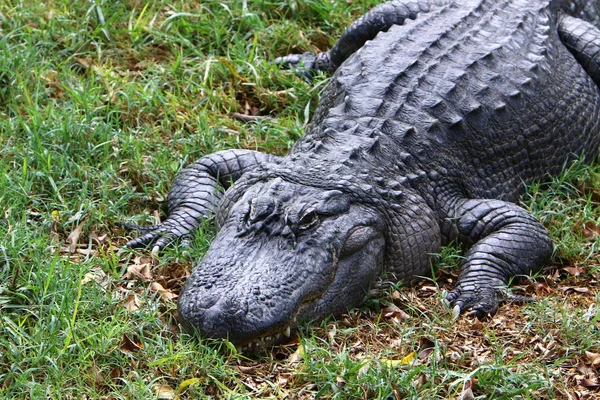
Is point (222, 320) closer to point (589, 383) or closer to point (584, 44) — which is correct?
point (589, 383)

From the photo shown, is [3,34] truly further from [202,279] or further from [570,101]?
[570,101]

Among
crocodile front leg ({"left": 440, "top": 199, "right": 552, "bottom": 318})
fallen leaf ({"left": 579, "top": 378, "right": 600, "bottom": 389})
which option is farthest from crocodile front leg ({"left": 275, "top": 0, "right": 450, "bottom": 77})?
fallen leaf ({"left": 579, "top": 378, "right": 600, "bottom": 389})

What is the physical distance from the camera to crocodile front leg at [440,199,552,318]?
4926 millimetres

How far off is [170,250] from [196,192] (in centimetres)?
52

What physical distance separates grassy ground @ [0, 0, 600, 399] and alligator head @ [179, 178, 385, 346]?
13cm

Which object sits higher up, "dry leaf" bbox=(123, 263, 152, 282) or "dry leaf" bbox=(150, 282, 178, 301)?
"dry leaf" bbox=(150, 282, 178, 301)

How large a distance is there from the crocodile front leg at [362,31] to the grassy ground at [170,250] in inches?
9.0

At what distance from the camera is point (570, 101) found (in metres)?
6.18

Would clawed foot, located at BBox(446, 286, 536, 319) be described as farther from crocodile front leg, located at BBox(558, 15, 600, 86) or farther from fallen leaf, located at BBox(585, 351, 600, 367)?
crocodile front leg, located at BBox(558, 15, 600, 86)

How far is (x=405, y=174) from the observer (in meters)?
5.29

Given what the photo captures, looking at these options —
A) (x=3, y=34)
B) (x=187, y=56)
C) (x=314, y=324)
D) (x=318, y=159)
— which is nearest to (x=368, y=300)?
(x=314, y=324)

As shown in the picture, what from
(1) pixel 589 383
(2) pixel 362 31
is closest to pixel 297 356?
(1) pixel 589 383

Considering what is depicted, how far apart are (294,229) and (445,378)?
1010 mm

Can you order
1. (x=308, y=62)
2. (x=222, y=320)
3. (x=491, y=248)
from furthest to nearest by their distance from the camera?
(x=308, y=62)
(x=491, y=248)
(x=222, y=320)
